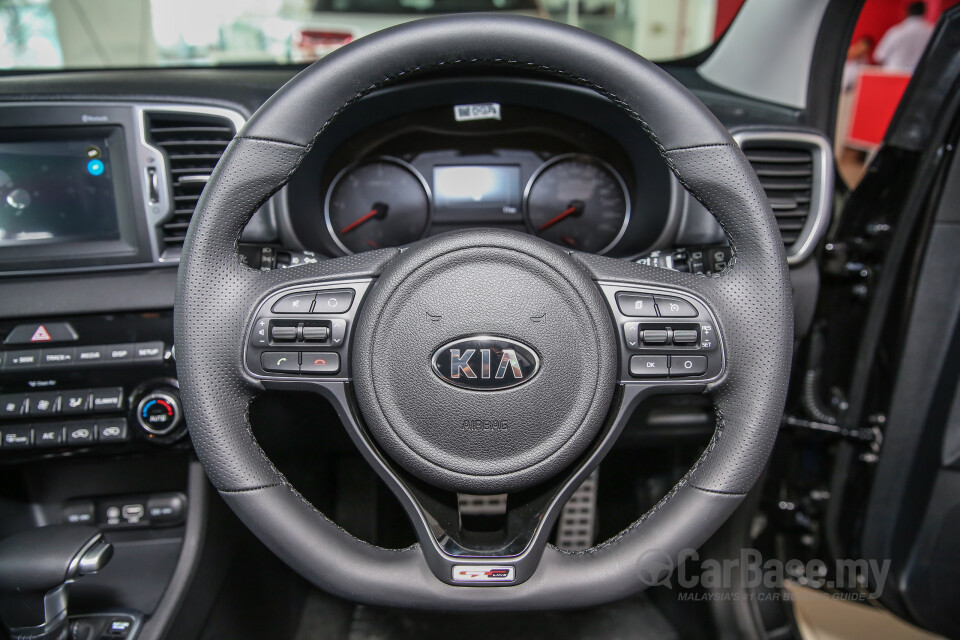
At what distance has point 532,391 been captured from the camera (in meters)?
0.77

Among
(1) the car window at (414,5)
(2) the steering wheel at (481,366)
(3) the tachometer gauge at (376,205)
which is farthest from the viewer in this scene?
(1) the car window at (414,5)

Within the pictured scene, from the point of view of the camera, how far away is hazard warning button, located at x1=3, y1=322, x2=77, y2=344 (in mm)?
1055

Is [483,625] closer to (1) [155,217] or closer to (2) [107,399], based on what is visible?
(2) [107,399]

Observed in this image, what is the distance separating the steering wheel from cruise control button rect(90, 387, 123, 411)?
0.38 meters

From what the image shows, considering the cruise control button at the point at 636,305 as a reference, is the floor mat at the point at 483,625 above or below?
below

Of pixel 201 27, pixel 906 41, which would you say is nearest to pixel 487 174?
pixel 201 27

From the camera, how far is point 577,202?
1.34 metres

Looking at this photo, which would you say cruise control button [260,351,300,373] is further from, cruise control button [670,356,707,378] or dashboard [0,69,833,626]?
cruise control button [670,356,707,378]

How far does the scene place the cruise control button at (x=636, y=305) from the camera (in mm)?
790

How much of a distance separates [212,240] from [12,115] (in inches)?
22.0

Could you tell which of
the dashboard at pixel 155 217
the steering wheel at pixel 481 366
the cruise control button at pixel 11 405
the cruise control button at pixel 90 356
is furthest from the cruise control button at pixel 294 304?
the cruise control button at pixel 11 405

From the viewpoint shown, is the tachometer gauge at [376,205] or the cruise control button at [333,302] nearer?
the cruise control button at [333,302]

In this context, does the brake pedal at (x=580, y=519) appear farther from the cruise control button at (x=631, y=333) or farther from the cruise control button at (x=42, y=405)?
the cruise control button at (x=42, y=405)

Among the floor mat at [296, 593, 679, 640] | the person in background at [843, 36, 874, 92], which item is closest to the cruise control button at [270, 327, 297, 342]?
the floor mat at [296, 593, 679, 640]
